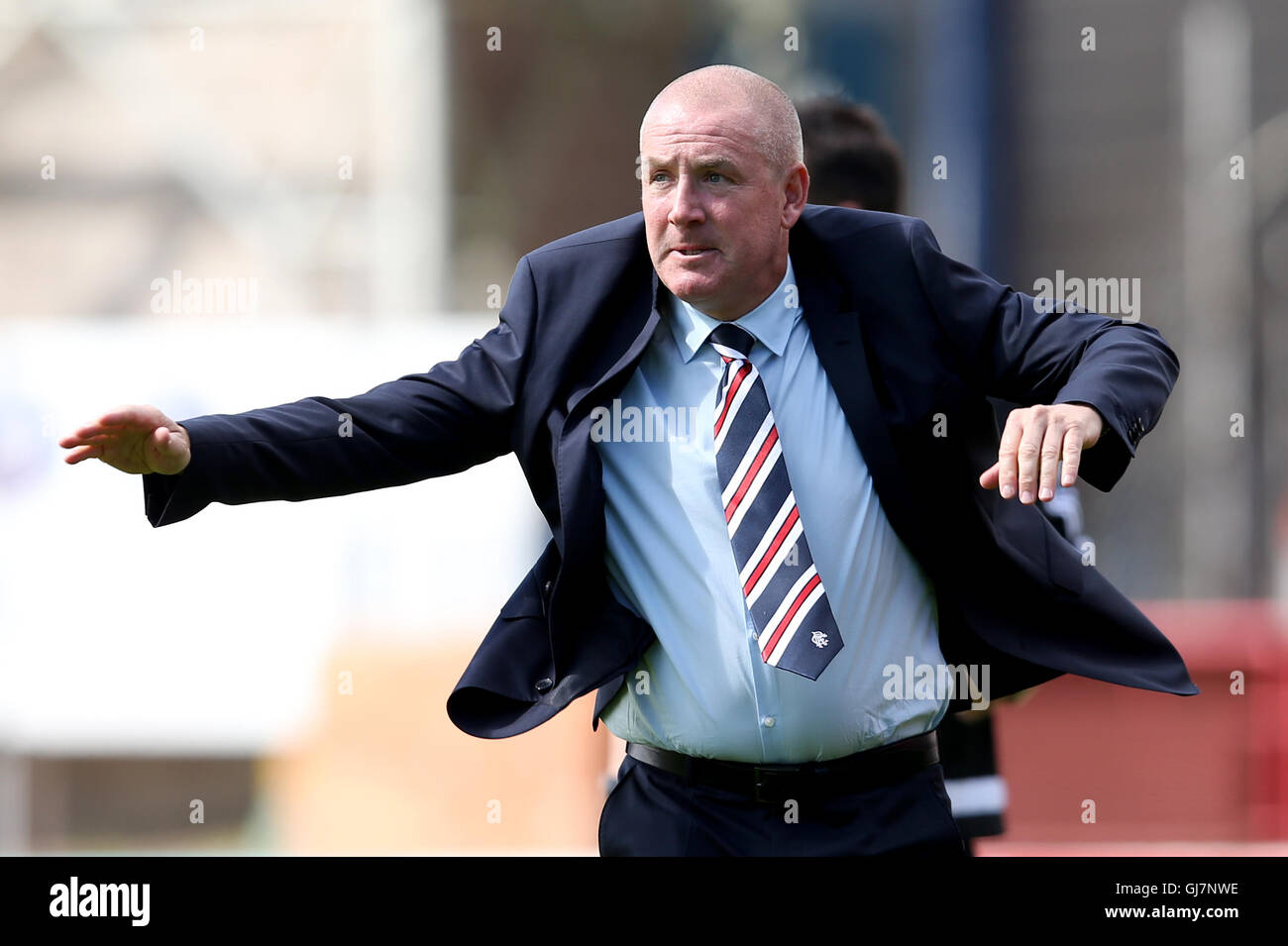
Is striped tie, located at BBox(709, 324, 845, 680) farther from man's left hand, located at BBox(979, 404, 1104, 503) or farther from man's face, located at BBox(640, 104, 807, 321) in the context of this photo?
man's left hand, located at BBox(979, 404, 1104, 503)

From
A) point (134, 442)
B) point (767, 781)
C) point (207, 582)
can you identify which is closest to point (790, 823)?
point (767, 781)

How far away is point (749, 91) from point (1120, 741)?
492 centimetres

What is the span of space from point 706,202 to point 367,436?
2.56 ft

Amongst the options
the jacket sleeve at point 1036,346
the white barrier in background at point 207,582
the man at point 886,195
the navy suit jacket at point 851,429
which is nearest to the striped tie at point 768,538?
the navy suit jacket at point 851,429

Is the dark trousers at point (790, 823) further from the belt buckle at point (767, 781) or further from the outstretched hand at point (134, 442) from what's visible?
the outstretched hand at point (134, 442)

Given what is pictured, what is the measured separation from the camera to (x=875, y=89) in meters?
7.93

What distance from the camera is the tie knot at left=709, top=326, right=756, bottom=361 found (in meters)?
3.06

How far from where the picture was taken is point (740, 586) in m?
2.96

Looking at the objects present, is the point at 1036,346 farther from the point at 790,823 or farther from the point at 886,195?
the point at 886,195

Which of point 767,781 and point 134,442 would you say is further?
point 767,781

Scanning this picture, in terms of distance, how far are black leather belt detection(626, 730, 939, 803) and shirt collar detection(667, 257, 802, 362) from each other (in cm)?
79

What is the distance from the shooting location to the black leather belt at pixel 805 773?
115 inches

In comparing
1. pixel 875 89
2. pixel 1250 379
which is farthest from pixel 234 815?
pixel 1250 379

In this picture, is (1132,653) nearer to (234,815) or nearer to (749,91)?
(749,91)
